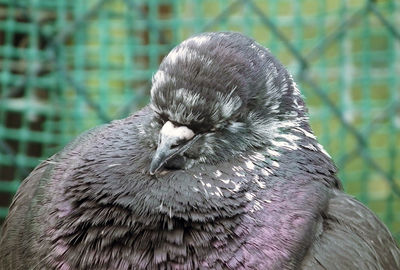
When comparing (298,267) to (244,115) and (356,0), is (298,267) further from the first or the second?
(356,0)

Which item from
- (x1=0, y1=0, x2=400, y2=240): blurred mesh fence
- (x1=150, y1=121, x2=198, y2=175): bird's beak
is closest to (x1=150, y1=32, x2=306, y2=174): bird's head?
(x1=150, y1=121, x2=198, y2=175): bird's beak

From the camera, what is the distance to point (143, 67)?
5133 millimetres

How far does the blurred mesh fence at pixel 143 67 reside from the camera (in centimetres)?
501

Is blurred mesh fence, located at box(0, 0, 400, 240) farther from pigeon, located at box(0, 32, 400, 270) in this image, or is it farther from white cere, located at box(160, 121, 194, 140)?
white cere, located at box(160, 121, 194, 140)

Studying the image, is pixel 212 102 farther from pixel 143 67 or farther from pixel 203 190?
pixel 143 67

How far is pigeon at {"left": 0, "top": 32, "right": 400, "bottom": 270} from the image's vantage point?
2.41 metres

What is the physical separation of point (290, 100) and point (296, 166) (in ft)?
0.83

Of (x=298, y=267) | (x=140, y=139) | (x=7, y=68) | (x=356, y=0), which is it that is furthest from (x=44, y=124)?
(x=298, y=267)

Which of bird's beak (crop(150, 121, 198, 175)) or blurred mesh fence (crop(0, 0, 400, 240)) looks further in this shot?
blurred mesh fence (crop(0, 0, 400, 240))

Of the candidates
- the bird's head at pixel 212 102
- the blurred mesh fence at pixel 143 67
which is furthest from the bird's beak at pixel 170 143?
the blurred mesh fence at pixel 143 67

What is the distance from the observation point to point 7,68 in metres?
5.04

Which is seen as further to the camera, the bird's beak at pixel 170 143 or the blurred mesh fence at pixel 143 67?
the blurred mesh fence at pixel 143 67

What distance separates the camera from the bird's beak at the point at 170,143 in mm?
2412

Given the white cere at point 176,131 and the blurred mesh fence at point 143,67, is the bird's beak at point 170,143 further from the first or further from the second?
the blurred mesh fence at point 143,67
